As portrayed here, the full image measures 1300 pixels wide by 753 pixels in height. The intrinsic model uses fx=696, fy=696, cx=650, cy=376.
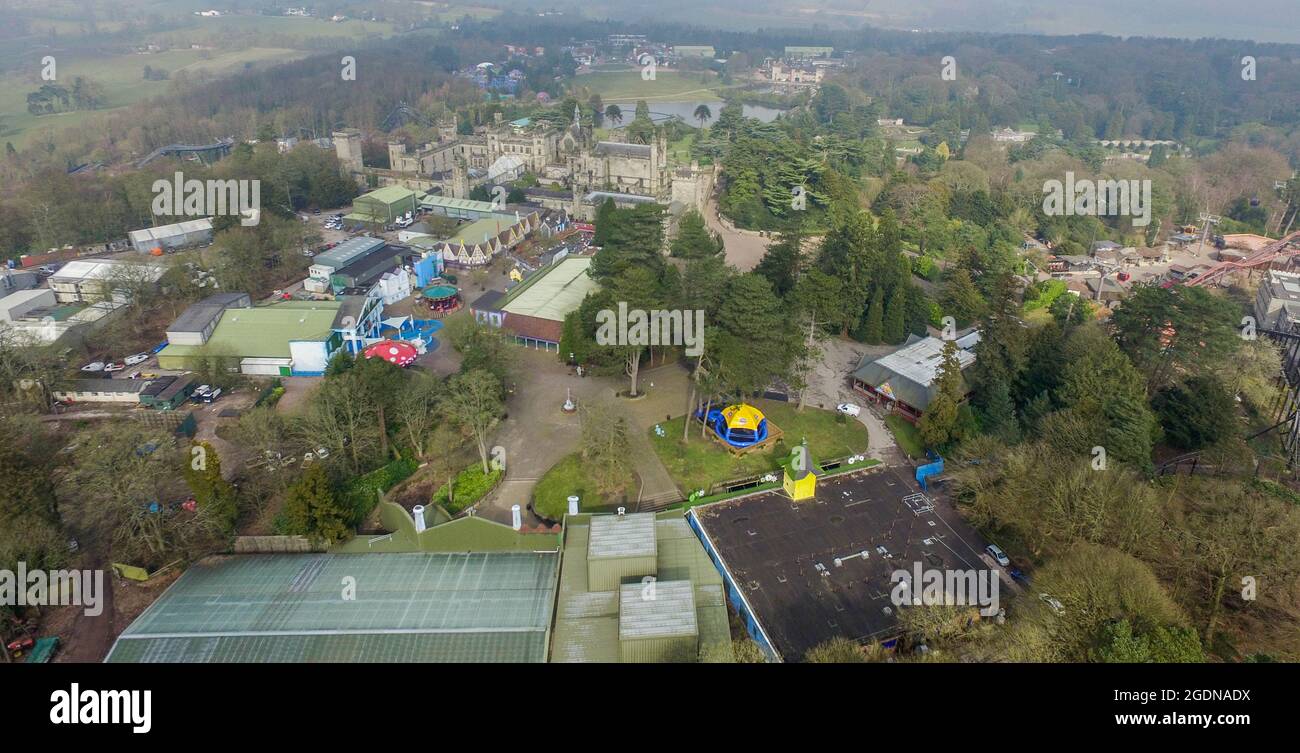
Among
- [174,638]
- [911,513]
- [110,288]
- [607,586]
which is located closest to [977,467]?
[911,513]

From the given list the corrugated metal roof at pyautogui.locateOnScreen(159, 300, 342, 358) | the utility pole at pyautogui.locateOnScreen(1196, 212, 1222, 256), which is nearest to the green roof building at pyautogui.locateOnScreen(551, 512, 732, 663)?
the corrugated metal roof at pyautogui.locateOnScreen(159, 300, 342, 358)

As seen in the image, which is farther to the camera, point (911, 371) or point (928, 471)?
point (911, 371)

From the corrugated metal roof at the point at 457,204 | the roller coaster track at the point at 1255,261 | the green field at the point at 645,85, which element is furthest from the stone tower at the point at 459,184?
the green field at the point at 645,85

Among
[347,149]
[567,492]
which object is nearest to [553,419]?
[567,492]

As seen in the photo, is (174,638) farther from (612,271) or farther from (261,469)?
(612,271)

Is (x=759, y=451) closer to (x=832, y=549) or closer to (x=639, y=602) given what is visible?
(x=832, y=549)

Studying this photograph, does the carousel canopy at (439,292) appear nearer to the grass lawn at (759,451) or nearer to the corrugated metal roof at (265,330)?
the corrugated metal roof at (265,330)

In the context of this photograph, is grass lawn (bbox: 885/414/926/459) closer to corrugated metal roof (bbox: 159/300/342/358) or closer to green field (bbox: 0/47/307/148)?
corrugated metal roof (bbox: 159/300/342/358)
